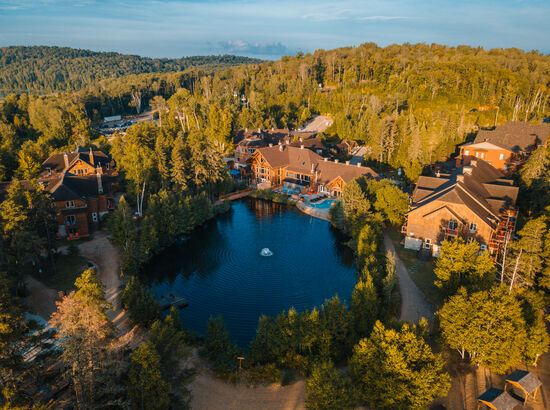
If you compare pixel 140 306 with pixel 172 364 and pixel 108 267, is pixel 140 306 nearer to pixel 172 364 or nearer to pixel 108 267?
pixel 172 364

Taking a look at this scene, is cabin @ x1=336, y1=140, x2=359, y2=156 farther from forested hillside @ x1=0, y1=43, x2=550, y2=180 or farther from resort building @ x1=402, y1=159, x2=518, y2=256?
resort building @ x1=402, y1=159, x2=518, y2=256

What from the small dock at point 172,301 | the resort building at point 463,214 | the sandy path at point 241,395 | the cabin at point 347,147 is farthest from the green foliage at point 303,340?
the cabin at point 347,147

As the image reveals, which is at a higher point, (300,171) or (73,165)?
(73,165)

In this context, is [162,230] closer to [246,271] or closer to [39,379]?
[246,271]

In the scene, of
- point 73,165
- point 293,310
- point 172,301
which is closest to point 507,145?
point 293,310

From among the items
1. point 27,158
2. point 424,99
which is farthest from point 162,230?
point 424,99

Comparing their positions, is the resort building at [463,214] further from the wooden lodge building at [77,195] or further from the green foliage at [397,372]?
the wooden lodge building at [77,195]
